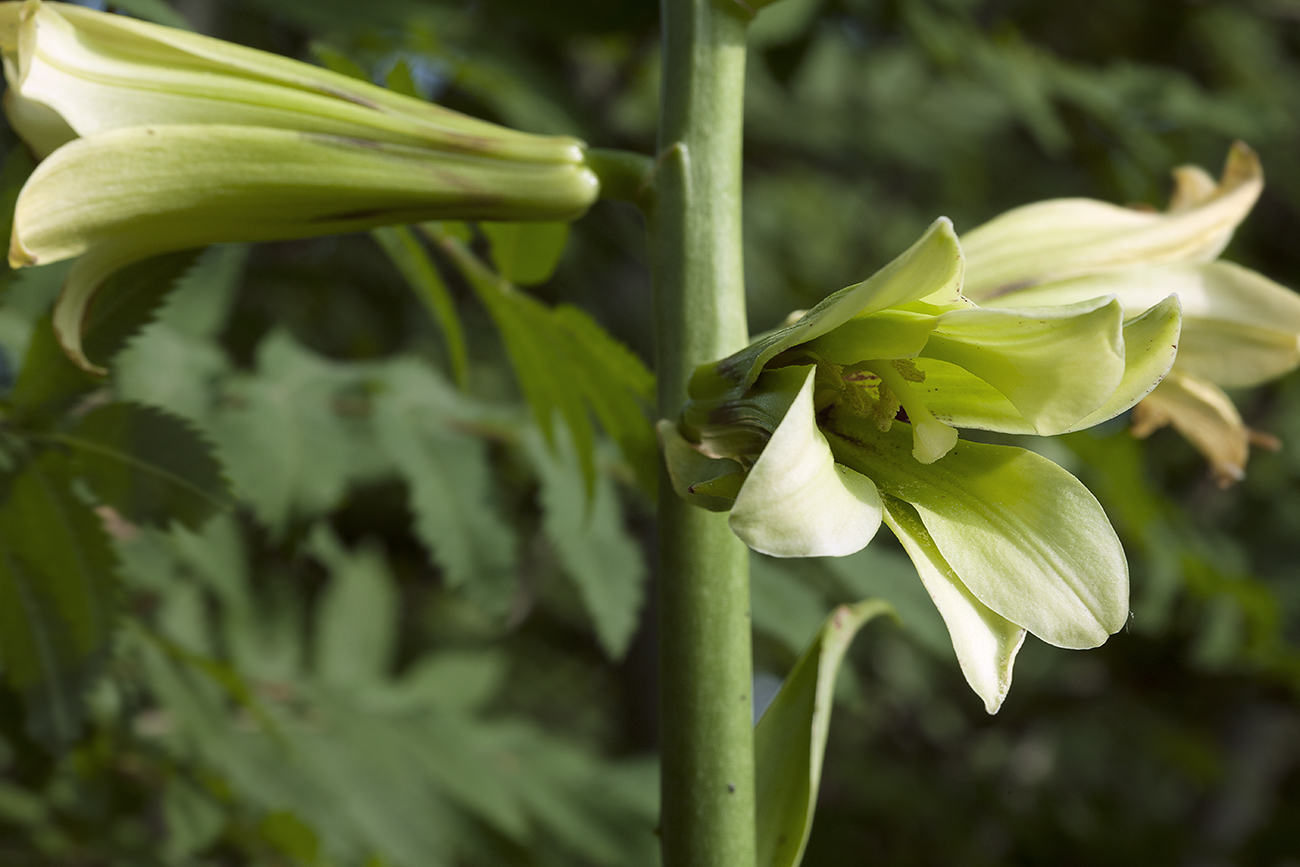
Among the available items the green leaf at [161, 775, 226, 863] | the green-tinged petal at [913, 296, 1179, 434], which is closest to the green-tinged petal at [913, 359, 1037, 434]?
the green-tinged petal at [913, 296, 1179, 434]

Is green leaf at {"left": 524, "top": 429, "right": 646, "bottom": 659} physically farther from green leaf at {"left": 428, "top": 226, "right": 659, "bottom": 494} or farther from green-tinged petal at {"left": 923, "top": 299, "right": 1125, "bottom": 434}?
green-tinged petal at {"left": 923, "top": 299, "right": 1125, "bottom": 434}

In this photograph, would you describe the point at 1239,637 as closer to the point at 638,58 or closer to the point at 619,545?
the point at 619,545

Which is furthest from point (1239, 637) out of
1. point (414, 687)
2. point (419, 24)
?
point (419, 24)

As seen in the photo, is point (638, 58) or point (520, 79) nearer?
point (520, 79)

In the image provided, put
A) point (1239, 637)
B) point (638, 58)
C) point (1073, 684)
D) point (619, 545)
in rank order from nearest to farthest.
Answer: point (619, 545), point (1239, 637), point (638, 58), point (1073, 684)

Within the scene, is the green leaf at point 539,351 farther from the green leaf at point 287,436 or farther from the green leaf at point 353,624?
the green leaf at point 353,624

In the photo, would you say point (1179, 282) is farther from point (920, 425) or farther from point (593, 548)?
point (593, 548)
